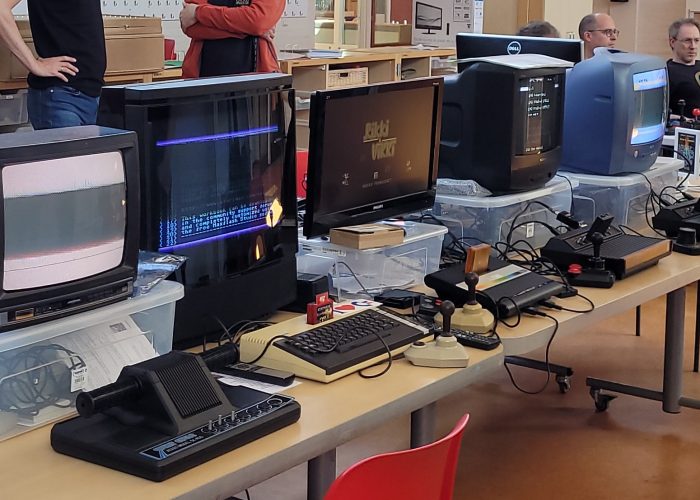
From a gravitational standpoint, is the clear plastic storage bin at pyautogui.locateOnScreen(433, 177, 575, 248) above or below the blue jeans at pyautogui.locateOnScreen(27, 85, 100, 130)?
below

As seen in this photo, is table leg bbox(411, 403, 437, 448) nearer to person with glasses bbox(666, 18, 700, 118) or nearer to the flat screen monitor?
person with glasses bbox(666, 18, 700, 118)

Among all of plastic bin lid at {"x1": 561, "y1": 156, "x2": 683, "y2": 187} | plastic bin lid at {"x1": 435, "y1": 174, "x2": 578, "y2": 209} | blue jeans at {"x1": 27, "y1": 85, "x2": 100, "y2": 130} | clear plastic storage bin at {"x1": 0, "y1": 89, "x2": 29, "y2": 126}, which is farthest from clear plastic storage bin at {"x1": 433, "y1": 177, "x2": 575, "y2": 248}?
clear plastic storage bin at {"x1": 0, "y1": 89, "x2": 29, "y2": 126}

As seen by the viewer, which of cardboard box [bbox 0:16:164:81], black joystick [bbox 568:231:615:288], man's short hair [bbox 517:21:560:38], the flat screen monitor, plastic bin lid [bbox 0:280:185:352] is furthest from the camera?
the flat screen monitor

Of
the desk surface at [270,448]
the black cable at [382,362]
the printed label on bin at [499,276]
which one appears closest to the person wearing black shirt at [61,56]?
the printed label on bin at [499,276]

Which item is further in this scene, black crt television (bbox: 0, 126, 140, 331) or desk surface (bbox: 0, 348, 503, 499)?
black crt television (bbox: 0, 126, 140, 331)

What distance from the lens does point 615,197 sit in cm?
335

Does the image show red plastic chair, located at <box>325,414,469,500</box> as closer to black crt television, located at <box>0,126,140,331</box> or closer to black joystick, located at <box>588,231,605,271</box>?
black crt television, located at <box>0,126,140,331</box>

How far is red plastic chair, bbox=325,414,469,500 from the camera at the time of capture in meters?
1.42

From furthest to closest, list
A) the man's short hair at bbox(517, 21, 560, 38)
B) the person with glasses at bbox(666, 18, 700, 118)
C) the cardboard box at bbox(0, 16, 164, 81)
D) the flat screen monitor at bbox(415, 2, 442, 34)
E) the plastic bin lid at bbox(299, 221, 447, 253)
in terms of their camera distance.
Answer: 1. the flat screen monitor at bbox(415, 2, 442, 34)
2. the person with glasses at bbox(666, 18, 700, 118)
3. the man's short hair at bbox(517, 21, 560, 38)
4. the cardboard box at bbox(0, 16, 164, 81)
5. the plastic bin lid at bbox(299, 221, 447, 253)

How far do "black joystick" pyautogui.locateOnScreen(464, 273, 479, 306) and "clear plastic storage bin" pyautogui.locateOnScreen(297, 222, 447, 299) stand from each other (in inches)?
12.2

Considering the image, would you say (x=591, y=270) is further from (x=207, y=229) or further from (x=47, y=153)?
(x=47, y=153)

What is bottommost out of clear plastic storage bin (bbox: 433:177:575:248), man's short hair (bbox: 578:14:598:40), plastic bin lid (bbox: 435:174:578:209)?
clear plastic storage bin (bbox: 433:177:575:248)

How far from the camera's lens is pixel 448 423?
3.55m

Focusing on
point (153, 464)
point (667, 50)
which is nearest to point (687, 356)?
point (153, 464)
